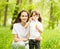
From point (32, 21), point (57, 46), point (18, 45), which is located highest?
point (32, 21)

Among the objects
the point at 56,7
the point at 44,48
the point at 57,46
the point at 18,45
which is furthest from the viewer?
the point at 56,7

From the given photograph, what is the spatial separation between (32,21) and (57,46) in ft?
17.0

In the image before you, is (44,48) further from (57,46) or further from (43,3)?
(43,3)

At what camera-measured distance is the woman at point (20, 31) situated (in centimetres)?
700

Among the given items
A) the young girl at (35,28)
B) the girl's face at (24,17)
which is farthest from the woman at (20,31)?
the young girl at (35,28)

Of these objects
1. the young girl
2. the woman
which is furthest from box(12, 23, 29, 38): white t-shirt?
the young girl

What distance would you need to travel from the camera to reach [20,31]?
7.16 m

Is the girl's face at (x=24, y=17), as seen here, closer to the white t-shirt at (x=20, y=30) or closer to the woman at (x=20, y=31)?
the woman at (x=20, y=31)

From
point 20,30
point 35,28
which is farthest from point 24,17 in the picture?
point 35,28

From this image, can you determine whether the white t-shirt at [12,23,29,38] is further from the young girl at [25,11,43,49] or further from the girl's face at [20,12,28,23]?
the young girl at [25,11,43,49]

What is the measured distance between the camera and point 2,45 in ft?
40.6

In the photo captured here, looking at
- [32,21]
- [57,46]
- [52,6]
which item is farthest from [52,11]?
[32,21]

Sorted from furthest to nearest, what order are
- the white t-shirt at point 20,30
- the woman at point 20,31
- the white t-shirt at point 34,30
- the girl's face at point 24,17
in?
the white t-shirt at point 34,30
the girl's face at point 24,17
the white t-shirt at point 20,30
the woman at point 20,31

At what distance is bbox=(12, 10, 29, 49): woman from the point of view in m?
7.00
